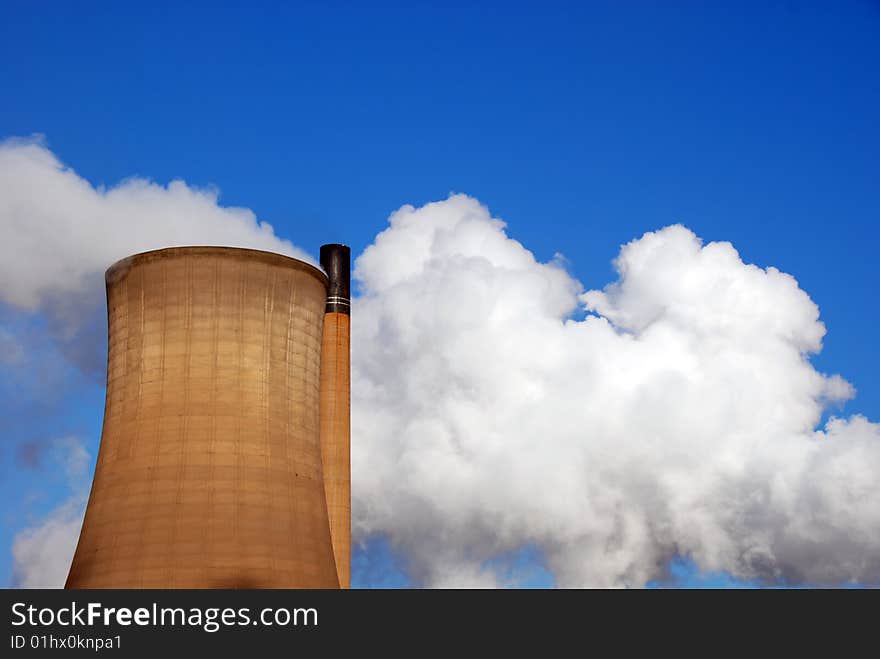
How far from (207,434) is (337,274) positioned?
14226 millimetres

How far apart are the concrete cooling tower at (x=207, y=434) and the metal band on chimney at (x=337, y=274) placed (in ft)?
34.3

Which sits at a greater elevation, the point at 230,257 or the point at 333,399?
the point at 333,399

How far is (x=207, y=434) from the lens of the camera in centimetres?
2511

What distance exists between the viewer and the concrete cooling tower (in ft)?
80.5

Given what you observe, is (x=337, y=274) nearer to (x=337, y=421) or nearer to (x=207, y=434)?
(x=337, y=421)

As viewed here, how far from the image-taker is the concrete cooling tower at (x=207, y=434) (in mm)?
24547

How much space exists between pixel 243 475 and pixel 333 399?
40.3 ft

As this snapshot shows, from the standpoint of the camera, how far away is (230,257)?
26.1 metres

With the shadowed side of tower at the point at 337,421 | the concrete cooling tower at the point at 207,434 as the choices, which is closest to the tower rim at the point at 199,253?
the concrete cooling tower at the point at 207,434

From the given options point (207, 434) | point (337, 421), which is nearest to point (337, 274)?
point (337, 421)

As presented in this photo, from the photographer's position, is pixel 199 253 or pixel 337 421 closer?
pixel 199 253

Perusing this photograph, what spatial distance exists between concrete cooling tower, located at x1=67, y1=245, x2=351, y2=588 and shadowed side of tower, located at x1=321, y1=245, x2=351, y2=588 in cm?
931
